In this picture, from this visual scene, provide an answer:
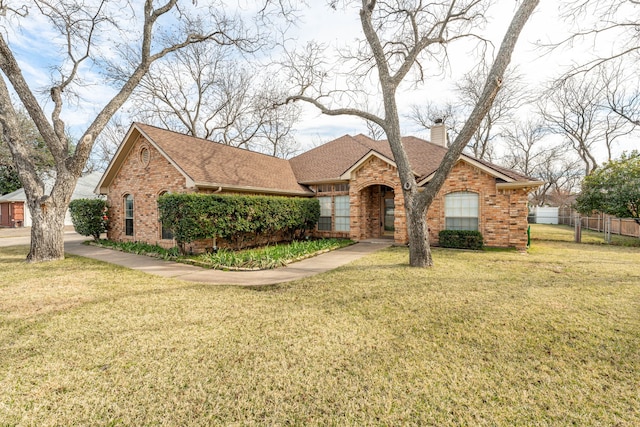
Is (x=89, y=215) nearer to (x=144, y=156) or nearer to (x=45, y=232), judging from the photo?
(x=144, y=156)

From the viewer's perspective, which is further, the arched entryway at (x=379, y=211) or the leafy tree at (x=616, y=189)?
the arched entryway at (x=379, y=211)

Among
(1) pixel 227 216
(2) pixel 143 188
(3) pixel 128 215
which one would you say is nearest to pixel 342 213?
(1) pixel 227 216

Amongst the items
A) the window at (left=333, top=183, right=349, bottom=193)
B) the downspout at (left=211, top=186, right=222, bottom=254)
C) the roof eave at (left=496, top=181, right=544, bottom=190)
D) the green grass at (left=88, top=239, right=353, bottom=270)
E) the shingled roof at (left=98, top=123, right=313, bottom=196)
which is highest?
the shingled roof at (left=98, top=123, right=313, bottom=196)

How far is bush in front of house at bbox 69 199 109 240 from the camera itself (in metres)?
13.5

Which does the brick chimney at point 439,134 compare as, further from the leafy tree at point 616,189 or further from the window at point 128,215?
the window at point 128,215

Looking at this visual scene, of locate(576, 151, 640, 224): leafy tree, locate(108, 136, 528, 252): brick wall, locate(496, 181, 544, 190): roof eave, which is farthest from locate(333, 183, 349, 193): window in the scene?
locate(576, 151, 640, 224): leafy tree

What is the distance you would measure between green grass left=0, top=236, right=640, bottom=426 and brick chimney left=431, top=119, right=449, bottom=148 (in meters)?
13.1

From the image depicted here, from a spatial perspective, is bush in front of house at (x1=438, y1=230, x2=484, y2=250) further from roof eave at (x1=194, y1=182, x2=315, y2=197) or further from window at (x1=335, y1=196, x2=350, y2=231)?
roof eave at (x1=194, y1=182, x2=315, y2=197)

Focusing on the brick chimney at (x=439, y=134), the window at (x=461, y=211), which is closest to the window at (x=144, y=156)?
the window at (x=461, y=211)

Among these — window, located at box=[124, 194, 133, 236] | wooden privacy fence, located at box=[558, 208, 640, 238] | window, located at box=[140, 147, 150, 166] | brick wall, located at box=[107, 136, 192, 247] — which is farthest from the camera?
wooden privacy fence, located at box=[558, 208, 640, 238]

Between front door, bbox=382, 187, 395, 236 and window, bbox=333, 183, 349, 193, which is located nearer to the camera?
window, bbox=333, 183, 349, 193

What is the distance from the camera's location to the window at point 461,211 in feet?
38.7

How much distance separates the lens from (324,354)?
11.3ft

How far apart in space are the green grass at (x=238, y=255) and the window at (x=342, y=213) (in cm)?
193
